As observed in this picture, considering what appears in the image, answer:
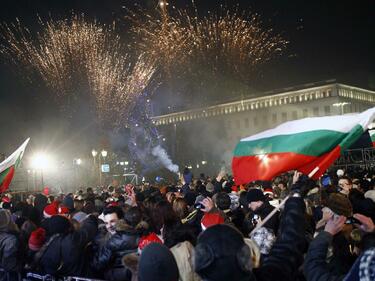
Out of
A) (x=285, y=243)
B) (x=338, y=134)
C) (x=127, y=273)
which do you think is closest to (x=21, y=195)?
(x=127, y=273)

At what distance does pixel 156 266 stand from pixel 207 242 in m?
0.51

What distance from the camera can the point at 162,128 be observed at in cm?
9631

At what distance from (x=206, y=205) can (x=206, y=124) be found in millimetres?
83955

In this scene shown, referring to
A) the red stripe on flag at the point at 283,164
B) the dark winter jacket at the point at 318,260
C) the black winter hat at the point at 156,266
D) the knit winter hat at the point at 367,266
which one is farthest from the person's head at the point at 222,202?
the knit winter hat at the point at 367,266

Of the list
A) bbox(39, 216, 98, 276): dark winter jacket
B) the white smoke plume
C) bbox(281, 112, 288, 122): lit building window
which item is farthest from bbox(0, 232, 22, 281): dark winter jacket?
bbox(281, 112, 288, 122): lit building window

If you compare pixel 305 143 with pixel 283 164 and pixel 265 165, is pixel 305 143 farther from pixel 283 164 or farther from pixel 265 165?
pixel 265 165

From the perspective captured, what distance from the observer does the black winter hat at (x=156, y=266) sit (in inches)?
102

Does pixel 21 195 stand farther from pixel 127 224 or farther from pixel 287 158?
pixel 287 158

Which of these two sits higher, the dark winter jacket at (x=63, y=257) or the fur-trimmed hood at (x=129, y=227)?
the fur-trimmed hood at (x=129, y=227)

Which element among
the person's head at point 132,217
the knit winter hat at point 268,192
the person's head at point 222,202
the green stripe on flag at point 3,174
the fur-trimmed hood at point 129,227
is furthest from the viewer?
the green stripe on flag at point 3,174

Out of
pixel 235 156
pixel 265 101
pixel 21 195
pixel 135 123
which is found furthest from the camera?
pixel 265 101

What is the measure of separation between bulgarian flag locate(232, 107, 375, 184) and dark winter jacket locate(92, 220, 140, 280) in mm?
1477

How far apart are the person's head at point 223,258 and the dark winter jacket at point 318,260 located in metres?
1.02

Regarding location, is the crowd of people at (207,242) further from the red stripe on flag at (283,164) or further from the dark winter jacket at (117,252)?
the red stripe on flag at (283,164)
